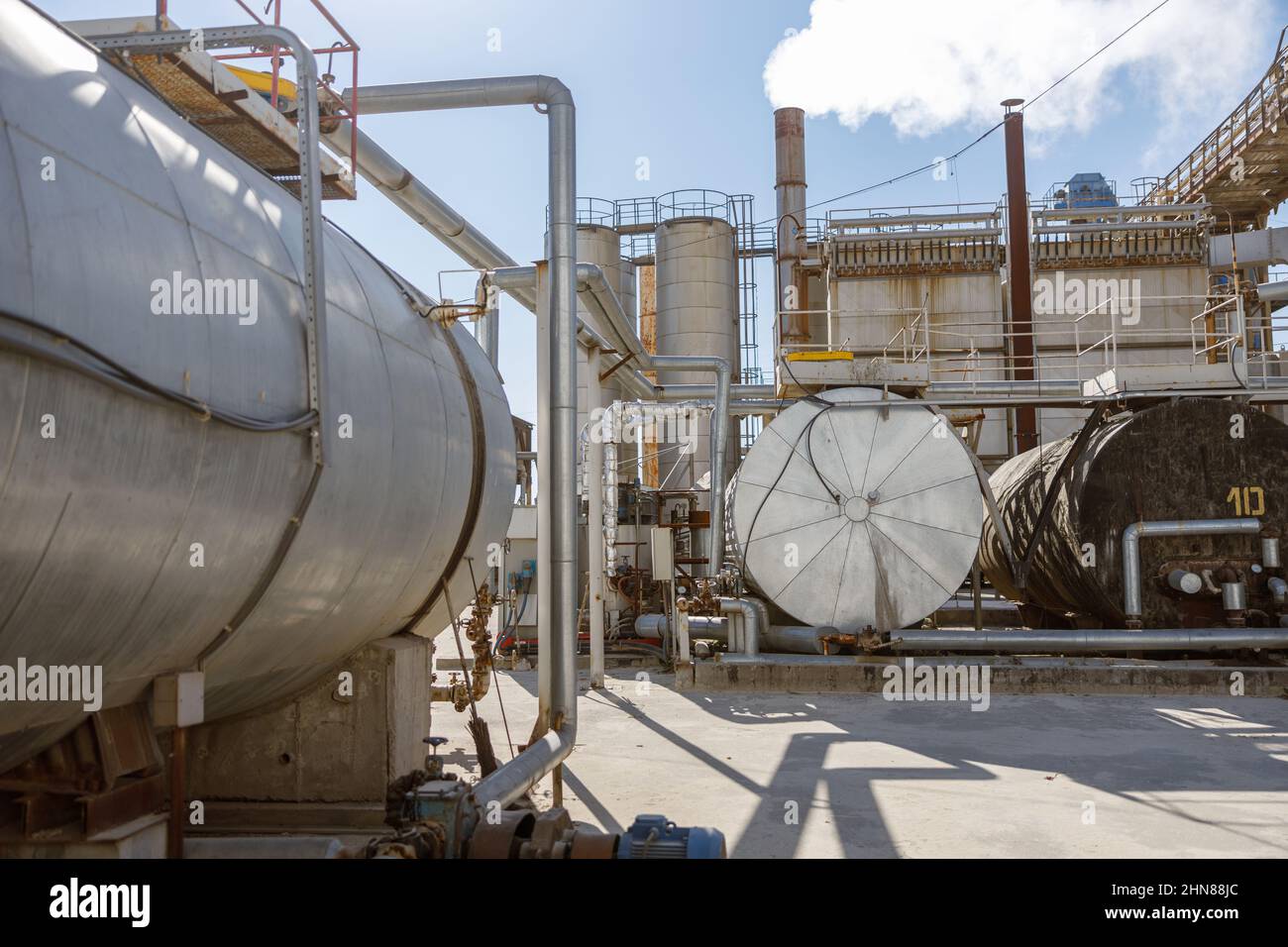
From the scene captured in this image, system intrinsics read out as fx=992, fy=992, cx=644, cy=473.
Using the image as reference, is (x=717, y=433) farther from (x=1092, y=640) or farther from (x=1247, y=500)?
(x=1247, y=500)

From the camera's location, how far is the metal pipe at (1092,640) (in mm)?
11188

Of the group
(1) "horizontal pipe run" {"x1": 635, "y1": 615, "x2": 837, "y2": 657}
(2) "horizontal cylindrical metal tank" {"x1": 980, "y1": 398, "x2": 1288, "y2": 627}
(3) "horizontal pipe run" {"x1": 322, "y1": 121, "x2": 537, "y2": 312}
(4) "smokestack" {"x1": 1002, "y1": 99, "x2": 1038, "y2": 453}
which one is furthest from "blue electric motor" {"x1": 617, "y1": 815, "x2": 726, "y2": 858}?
(4) "smokestack" {"x1": 1002, "y1": 99, "x2": 1038, "y2": 453}

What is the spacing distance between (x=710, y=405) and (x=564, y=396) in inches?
420

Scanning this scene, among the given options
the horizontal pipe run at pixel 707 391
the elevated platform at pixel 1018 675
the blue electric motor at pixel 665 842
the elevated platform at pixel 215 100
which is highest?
the horizontal pipe run at pixel 707 391

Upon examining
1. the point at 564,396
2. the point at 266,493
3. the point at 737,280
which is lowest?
the point at 266,493

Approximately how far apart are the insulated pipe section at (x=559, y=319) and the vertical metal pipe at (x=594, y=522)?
3906 millimetres

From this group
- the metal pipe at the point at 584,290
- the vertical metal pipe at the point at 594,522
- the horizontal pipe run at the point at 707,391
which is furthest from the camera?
the horizontal pipe run at the point at 707,391

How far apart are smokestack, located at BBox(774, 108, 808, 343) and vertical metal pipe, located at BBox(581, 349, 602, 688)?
14.8 m

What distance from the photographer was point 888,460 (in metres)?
12.0

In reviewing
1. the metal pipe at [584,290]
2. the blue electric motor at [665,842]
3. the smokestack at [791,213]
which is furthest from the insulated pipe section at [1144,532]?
the smokestack at [791,213]

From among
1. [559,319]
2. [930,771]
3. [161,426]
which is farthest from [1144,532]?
[161,426]

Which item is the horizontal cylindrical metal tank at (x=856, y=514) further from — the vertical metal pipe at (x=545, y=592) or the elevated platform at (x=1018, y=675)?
the vertical metal pipe at (x=545, y=592)

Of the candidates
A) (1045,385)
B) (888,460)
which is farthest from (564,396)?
(1045,385)
